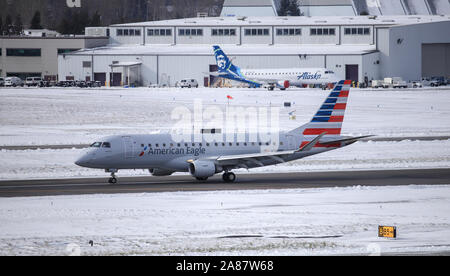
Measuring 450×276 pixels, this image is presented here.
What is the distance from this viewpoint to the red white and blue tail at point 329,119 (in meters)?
46.8

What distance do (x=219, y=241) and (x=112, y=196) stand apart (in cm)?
1183

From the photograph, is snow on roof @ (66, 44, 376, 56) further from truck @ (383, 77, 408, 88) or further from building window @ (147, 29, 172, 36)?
truck @ (383, 77, 408, 88)

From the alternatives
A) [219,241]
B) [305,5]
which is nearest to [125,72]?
[305,5]

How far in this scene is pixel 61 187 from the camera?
42.8 m

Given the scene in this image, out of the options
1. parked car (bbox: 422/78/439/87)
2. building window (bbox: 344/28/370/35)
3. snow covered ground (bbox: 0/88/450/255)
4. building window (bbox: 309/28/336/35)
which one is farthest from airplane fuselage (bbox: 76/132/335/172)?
building window (bbox: 309/28/336/35)

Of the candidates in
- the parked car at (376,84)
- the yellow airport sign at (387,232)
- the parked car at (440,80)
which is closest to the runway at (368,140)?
the yellow airport sign at (387,232)

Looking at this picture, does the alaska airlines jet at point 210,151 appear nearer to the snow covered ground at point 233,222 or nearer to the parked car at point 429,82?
the snow covered ground at point 233,222

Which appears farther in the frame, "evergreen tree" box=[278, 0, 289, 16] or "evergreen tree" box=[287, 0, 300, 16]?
"evergreen tree" box=[278, 0, 289, 16]

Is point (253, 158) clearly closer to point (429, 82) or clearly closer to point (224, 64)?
point (224, 64)

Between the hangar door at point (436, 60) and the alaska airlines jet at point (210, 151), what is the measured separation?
102 meters

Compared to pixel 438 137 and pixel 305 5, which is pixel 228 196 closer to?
pixel 438 137

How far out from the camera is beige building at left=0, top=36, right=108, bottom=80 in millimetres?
151500

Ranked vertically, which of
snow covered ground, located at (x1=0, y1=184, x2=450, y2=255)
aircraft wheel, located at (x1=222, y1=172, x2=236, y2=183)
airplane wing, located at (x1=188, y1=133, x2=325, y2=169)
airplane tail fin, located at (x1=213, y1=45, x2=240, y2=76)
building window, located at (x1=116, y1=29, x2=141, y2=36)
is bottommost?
snow covered ground, located at (x1=0, y1=184, x2=450, y2=255)

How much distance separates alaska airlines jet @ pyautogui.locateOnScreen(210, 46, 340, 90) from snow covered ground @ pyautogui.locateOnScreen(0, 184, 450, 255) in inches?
3374
